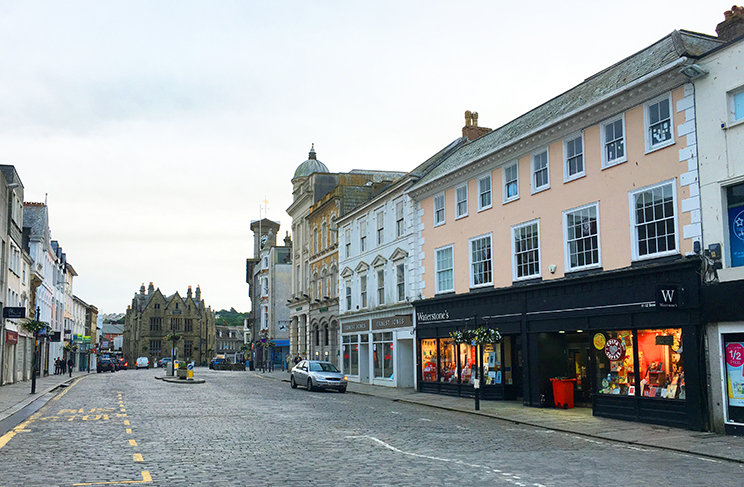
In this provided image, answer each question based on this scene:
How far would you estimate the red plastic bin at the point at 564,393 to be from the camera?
2278cm

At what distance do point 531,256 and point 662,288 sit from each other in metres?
7.04

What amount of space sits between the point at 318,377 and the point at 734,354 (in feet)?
68.7

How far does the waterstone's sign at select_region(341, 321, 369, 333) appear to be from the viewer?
39.2 meters

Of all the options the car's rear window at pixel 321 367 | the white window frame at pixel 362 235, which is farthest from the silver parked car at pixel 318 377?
the white window frame at pixel 362 235

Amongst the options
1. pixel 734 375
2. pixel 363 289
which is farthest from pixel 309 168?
pixel 734 375

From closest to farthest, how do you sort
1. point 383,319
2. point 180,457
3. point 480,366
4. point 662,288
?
point 180,457 → point 662,288 → point 480,366 → point 383,319

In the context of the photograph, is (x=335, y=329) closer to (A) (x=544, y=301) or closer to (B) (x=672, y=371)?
(A) (x=544, y=301)

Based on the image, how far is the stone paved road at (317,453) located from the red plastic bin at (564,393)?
11.1ft

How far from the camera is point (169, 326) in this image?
126 m

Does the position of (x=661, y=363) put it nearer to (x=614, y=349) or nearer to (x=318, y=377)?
(x=614, y=349)

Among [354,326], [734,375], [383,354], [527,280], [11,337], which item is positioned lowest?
[383,354]

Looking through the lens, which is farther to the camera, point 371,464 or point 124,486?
point 371,464

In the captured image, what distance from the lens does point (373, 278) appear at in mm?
38531

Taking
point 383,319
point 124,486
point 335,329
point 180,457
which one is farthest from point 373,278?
point 124,486
